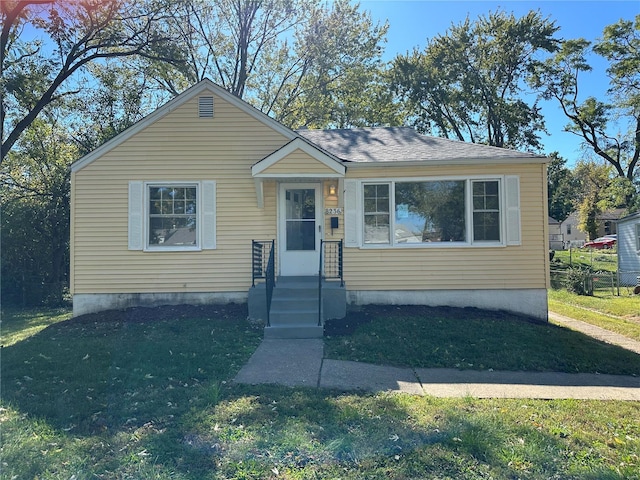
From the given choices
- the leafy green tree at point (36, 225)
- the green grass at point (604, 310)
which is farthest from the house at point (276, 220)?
the leafy green tree at point (36, 225)

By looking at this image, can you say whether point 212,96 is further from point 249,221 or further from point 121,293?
point 121,293

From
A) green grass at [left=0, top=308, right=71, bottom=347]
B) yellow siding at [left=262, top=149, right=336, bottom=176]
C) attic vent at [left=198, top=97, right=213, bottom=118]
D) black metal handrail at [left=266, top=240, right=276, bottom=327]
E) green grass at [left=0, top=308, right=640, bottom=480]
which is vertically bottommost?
green grass at [left=0, top=308, right=71, bottom=347]

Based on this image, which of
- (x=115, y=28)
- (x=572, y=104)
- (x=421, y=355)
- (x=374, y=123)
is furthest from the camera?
(x=572, y=104)

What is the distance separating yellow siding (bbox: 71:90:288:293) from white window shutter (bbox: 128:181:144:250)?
0.18 meters

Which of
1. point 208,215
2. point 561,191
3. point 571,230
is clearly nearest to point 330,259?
point 208,215

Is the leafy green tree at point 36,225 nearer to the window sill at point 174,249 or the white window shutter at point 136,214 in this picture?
the white window shutter at point 136,214

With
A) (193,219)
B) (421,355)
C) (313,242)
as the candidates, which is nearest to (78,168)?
(193,219)

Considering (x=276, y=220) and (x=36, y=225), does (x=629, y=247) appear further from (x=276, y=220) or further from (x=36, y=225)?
(x=36, y=225)

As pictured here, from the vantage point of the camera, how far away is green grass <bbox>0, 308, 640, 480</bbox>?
2.93 meters

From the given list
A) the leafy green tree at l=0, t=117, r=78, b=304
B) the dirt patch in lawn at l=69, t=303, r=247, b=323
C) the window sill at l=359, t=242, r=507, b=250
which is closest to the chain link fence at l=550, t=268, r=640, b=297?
the window sill at l=359, t=242, r=507, b=250

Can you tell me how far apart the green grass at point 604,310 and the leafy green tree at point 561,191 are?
4375 cm

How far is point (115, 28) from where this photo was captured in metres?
14.1

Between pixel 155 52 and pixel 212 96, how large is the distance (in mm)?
7943

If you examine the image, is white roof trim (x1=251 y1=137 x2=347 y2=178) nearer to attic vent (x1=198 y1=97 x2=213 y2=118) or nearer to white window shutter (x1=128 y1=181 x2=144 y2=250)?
attic vent (x1=198 y1=97 x2=213 y2=118)
